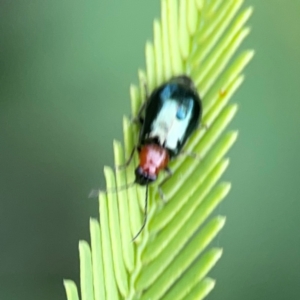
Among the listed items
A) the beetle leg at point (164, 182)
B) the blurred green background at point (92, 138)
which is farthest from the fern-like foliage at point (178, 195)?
the blurred green background at point (92, 138)

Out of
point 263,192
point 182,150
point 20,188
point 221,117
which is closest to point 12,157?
point 20,188

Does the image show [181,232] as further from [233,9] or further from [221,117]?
[233,9]

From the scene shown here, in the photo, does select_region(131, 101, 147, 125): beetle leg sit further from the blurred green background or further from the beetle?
the blurred green background

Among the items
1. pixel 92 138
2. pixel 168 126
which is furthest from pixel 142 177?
pixel 92 138

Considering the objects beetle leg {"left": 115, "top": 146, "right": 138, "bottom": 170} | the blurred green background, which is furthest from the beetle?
the blurred green background

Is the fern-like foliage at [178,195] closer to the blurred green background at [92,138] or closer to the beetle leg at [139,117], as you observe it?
the beetle leg at [139,117]
